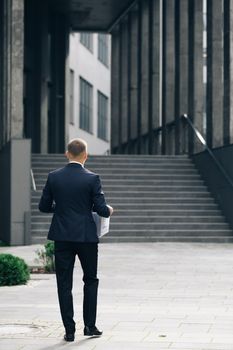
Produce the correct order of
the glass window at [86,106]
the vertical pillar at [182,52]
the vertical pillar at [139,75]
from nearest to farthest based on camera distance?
the vertical pillar at [182,52], the vertical pillar at [139,75], the glass window at [86,106]

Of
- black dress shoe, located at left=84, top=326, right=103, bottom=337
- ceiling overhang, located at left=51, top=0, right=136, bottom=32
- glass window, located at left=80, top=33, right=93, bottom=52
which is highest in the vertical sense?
glass window, located at left=80, top=33, right=93, bottom=52

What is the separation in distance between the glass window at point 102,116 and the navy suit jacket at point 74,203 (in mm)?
51841

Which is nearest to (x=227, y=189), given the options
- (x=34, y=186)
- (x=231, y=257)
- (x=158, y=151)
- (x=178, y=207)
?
(x=178, y=207)

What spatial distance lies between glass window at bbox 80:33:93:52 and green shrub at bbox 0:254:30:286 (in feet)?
133

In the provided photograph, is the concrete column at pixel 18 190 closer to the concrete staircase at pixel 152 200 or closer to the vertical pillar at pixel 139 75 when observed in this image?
the concrete staircase at pixel 152 200

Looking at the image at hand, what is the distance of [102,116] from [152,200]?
37.0 metres

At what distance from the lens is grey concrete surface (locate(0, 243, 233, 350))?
8.08m

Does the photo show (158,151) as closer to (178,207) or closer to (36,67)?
(36,67)

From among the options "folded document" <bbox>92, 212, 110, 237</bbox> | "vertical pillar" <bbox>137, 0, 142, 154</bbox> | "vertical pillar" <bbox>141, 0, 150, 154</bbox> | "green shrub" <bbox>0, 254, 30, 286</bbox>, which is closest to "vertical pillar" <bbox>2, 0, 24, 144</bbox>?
"green shrub" <bbox>0, 254, 30, 286</bbox>

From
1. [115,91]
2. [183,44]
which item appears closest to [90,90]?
[115,91]

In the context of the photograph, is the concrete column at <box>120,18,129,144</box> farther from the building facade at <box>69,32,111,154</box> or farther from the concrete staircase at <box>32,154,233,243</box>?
the concrete staircase at <box>32,154,233,243</box>

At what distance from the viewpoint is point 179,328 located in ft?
29.1

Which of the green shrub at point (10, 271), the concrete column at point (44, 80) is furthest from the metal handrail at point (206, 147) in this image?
the green shrub at point (10, 271)

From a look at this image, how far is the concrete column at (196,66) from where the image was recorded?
28.8 meters
